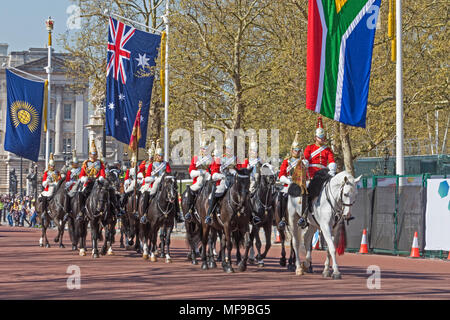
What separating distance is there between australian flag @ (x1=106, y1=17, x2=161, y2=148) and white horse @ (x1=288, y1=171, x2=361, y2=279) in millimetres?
15992

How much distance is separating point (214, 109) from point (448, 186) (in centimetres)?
1501

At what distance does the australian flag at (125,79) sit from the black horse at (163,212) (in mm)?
11402

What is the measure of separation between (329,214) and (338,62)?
7.40 meters

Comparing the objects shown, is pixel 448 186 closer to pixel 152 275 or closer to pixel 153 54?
pixel 152 275

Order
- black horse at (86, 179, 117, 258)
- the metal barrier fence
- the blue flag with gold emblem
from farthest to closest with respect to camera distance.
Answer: the blue flag with gold emblem < the metal barrier fence < black horse at (86, 179, 117, 258)

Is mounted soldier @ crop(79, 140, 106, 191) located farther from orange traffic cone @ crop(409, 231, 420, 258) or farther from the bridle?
orange traffic cone @ crop(409, 231, 420, 258)

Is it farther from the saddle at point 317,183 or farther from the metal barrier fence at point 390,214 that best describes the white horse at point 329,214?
the metal barrier fence at point 390,214

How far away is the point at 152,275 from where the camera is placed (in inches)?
668

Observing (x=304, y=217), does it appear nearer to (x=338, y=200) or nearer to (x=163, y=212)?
(x=338, y=200)

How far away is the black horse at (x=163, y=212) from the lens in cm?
2119

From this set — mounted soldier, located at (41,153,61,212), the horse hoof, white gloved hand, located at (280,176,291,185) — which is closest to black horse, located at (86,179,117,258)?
mounted soldier, located at (41,153,61,212)

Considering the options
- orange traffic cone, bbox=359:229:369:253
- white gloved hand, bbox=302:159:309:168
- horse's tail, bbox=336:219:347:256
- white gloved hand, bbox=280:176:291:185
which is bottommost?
orange traffic cone, bbox=359:229:369:253

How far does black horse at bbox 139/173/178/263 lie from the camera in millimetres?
21188

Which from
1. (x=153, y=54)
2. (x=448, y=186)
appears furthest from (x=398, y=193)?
(x=153, y=54)
